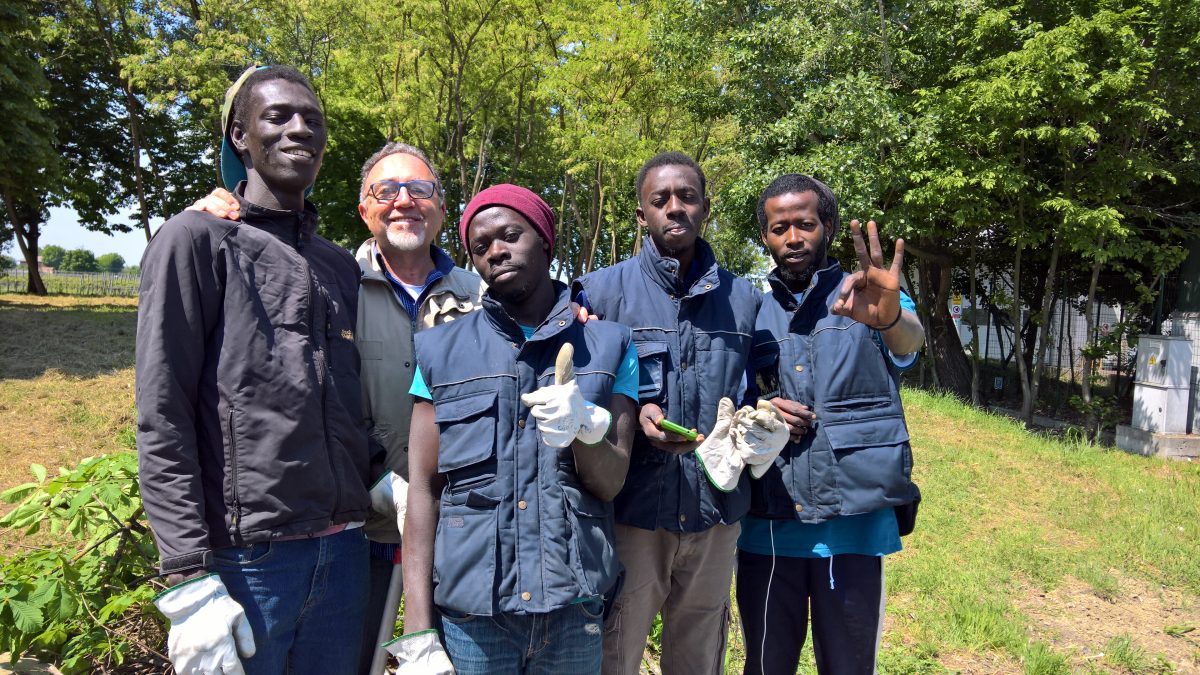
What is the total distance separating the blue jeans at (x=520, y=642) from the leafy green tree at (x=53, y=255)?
394 ft

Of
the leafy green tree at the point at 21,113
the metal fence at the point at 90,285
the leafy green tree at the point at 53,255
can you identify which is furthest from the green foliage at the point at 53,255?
the leafy green tree at the point at 21,113

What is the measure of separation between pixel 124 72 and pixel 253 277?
14.0 m

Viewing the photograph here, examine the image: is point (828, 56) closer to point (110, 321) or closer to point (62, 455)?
point (62, 455)

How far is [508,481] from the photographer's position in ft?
6.18

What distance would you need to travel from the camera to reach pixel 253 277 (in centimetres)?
189

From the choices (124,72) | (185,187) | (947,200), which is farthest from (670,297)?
(185,187)

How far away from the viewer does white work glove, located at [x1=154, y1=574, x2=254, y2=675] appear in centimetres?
163

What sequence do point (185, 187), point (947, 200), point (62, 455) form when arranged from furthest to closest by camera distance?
1. point (185, 187)
2. point (947, 200)
3. point (62, 455)

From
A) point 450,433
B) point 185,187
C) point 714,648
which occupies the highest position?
point 185,187

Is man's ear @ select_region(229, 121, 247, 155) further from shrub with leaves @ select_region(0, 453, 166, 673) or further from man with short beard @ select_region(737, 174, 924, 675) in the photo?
man with short beard @ select_region(737, 174, 924, 675)

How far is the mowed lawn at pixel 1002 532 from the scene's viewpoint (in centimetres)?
421

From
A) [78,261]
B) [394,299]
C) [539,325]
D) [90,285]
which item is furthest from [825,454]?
[78,261]

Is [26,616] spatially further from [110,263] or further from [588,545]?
[110,263]

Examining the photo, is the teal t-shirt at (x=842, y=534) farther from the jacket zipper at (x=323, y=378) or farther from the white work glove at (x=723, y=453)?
the jacket zipper at (x=323, y=378)
